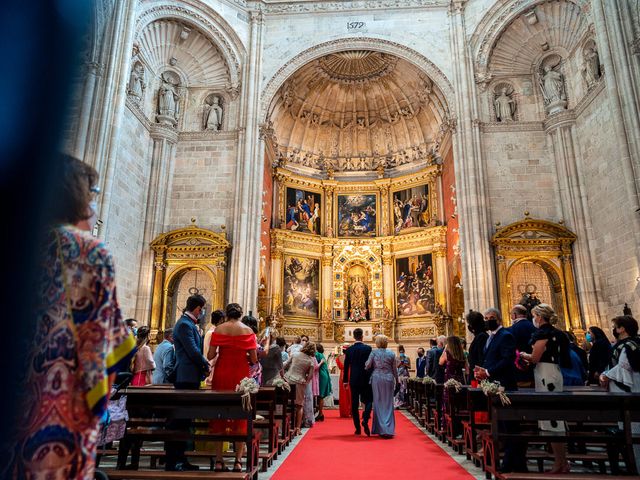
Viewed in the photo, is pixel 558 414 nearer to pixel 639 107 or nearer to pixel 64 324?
pixel 64 324

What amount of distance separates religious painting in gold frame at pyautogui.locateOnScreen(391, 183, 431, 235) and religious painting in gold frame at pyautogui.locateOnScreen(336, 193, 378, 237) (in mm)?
852

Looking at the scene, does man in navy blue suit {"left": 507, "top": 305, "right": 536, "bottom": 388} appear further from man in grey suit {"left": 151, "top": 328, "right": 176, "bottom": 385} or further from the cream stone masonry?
the cream stone masonry

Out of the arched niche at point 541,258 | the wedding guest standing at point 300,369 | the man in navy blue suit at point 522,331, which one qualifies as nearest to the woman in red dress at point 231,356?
the man in navy blue suit at point 522,331

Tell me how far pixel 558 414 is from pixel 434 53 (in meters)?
14.5

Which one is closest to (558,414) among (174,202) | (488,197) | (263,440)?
(263,440)

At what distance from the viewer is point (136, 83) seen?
1421cm

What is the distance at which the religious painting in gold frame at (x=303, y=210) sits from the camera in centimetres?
1931

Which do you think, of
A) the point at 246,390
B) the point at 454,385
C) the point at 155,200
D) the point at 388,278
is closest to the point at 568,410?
the point at 454,385

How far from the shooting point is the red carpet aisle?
5.09 metres

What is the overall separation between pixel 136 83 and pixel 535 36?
1260cm

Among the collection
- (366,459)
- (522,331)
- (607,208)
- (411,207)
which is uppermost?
(411,207)

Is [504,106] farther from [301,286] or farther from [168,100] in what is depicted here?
[168,100]

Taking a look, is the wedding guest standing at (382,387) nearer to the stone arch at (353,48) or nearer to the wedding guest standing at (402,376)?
the wedding guest standing at (402,376)

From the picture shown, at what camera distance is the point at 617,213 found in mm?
12125
